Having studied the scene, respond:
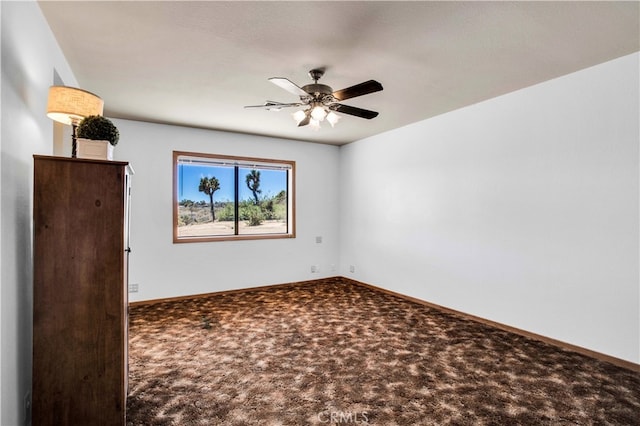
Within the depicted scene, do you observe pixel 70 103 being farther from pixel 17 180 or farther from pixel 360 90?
pixel 360 90

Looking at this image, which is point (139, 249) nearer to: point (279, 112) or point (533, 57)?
point (279, 112)

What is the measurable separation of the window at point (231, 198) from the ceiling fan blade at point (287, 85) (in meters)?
2.88

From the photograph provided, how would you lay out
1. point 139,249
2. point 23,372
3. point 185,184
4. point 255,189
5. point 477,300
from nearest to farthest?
point 23,372 < point 477,300 < point 139,249 < point 185,184 < point 255,189

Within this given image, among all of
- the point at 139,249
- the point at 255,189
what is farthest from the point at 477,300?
the point at 139,249

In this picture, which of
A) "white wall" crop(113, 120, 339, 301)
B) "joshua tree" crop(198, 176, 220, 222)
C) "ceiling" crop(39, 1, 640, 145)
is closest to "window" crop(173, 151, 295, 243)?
"joshua tree" crop(198, 176, 220, 222)

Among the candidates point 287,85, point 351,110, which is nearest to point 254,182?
point 351,110

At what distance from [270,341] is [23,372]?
75.6 inches

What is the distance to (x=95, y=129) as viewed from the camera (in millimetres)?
1880

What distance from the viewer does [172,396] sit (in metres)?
2.34

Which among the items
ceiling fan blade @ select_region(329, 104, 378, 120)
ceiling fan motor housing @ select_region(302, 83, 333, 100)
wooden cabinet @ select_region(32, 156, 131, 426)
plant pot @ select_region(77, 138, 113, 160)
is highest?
ceiling fan motor housing @ select_region(302, 83, 333, 100)

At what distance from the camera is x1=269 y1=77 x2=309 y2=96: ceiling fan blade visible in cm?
244

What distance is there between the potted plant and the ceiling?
795mm

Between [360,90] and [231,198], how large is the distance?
3.45 meters

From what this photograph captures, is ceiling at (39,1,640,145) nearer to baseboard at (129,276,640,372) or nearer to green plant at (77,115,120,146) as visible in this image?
green plant at (77,115,120,146)
